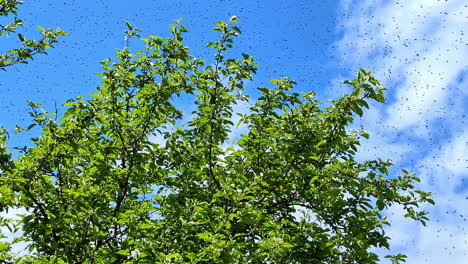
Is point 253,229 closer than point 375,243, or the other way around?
point 253,229

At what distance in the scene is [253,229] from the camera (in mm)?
7836

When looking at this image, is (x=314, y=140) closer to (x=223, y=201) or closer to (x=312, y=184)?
(x=312, y=184)

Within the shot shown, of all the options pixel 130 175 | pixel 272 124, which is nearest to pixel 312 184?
pixel 272 124

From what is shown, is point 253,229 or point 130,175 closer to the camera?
point 253,229

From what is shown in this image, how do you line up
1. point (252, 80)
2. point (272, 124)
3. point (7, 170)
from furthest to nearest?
point (272, 124)
point (252, 80)
point (7, 170)

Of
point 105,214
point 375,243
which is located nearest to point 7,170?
point 105,214

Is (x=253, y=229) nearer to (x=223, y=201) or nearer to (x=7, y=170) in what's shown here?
(x=223, y=201)

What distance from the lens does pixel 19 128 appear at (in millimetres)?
8328

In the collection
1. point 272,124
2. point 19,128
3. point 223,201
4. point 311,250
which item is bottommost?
point 311,250

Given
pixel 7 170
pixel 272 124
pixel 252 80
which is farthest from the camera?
pixel 272 124

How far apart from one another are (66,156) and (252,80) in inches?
137

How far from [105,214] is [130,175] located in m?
0.82

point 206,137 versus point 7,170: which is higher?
point 206,137

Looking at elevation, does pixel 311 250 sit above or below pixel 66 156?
below
